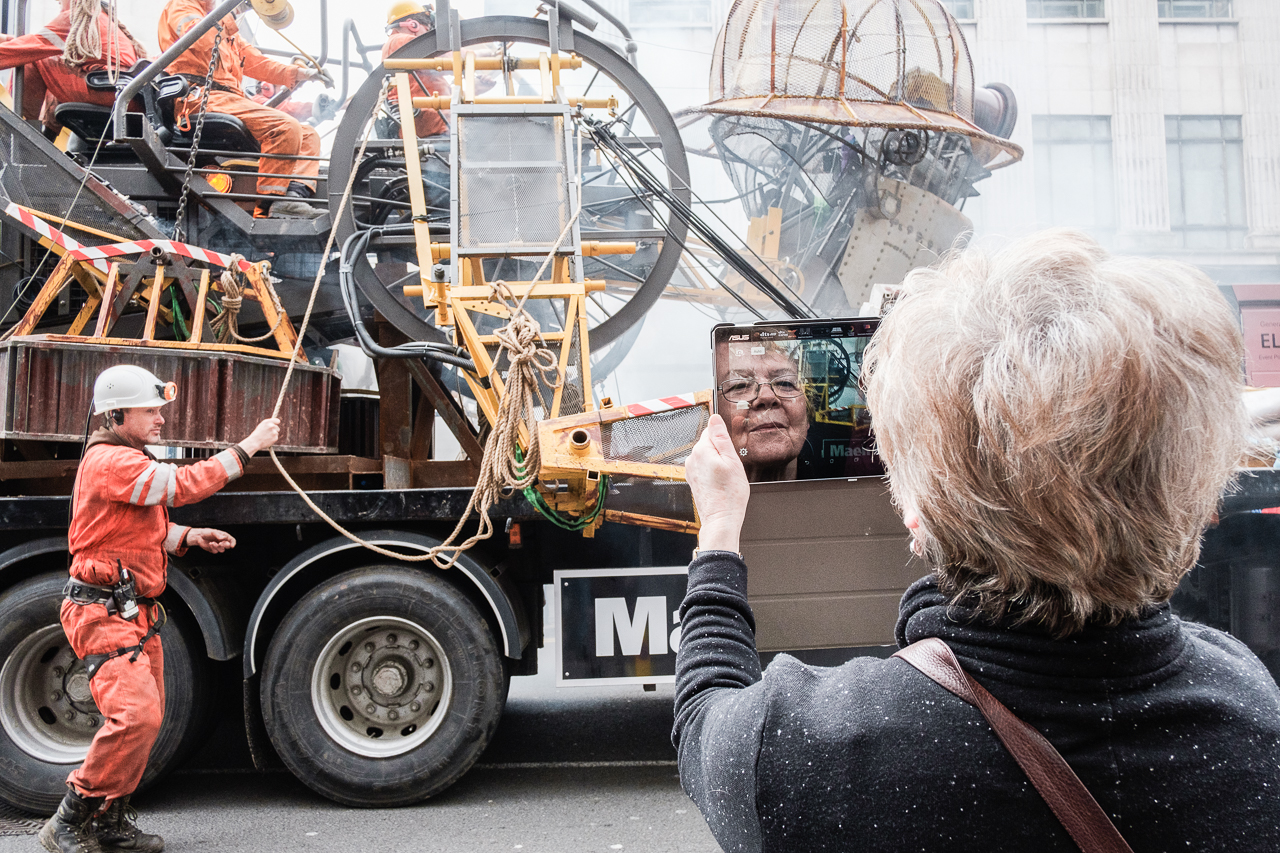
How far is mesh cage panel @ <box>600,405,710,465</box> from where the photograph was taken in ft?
11.0

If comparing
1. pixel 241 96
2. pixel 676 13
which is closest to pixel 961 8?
pixel 676 13

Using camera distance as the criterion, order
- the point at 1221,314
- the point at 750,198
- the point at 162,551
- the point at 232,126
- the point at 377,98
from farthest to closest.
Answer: the point at 750,198 → the point at 232,126 → the point at 377,98 → the point at 162,551 → the point at 1221,314

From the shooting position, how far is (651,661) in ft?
13.0

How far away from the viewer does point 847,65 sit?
5.46 m

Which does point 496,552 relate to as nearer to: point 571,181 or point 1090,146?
point 571,181

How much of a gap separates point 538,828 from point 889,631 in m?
1.67

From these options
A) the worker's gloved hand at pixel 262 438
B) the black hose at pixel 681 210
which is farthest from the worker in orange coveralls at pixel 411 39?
the worker's gloved hand at pixel 262 438

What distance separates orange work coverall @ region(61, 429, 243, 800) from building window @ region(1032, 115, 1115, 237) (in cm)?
871

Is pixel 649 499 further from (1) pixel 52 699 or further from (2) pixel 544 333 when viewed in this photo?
(1) pixel 52 699

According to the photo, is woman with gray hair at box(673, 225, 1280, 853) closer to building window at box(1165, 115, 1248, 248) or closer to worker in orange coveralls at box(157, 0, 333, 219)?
worker in orange coveralls at box(157, 0, 333, 219)

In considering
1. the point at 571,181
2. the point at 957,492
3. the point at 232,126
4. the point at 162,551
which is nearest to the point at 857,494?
the point at 571,181

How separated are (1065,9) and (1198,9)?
189 centimetres

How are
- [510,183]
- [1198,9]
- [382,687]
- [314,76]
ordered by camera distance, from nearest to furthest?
[382,687], [510,183], [314,76], [1198,9]

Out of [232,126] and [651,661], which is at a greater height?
[232,126]
